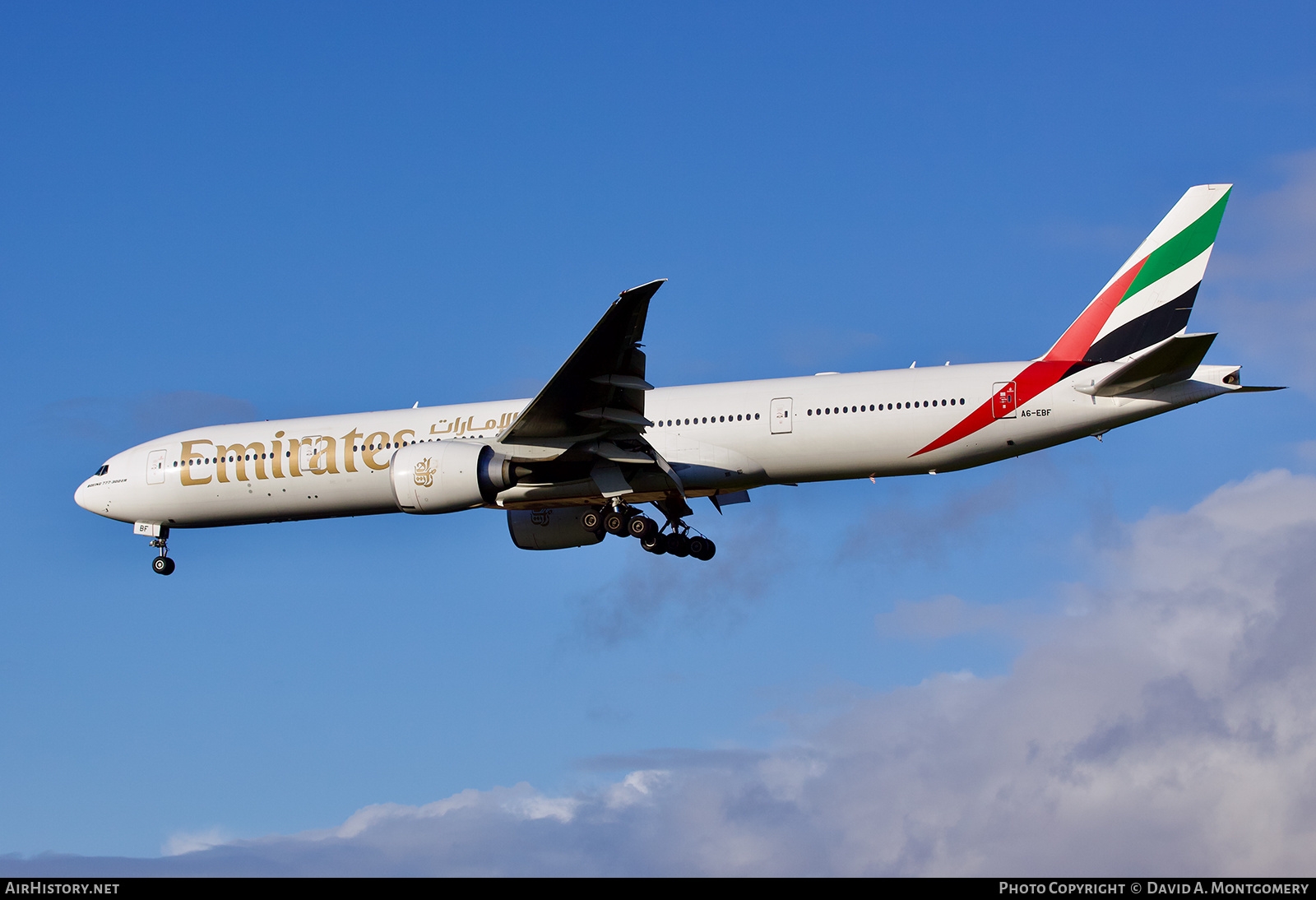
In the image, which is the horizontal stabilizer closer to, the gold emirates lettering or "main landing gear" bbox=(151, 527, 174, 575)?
the gold emirates lettering

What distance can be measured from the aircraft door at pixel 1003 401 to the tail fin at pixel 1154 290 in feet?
3.74

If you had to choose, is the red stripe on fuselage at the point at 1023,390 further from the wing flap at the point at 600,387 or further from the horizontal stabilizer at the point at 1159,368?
the wing flap at the point at 600,387

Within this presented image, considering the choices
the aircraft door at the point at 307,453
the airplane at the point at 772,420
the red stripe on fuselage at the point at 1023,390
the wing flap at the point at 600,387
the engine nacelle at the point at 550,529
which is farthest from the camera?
the engine nacelle at the point at 550,529

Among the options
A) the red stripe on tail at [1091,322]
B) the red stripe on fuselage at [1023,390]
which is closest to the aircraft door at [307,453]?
the red stripe on fuselage at [1023,390]

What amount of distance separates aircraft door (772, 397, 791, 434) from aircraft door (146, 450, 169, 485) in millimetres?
14036

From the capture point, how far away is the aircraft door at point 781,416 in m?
26.0

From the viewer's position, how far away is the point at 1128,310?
25500 millimetres

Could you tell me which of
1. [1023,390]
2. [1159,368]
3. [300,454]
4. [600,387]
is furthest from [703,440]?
[300,454]

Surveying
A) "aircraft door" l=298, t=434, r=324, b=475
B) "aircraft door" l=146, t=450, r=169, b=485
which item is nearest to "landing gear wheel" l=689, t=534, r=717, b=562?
"aircraft door" l=298, t=434, r=324, b=475
